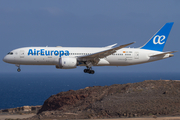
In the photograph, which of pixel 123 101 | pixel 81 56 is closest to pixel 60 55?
pixel 81 56

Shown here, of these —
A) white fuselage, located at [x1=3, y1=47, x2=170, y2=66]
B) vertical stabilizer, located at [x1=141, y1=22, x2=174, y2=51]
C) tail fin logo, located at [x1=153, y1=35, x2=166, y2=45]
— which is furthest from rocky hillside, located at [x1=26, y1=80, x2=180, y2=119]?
tail fin logo, located at [x1=153, y1=35, x2=166, y2=45]

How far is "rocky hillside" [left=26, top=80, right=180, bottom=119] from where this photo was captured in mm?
37438

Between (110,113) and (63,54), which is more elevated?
(63,54)

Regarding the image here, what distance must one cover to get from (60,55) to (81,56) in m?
3.64

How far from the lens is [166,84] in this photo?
151ft

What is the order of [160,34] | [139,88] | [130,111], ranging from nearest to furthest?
[130,111] → [139,88] → [160,34]

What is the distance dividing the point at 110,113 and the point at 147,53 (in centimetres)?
2002

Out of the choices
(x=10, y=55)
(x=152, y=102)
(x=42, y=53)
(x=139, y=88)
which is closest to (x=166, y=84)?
(x=139, y=88)

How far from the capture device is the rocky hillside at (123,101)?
123 ft

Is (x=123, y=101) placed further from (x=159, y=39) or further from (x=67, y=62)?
(x=159, y=39)

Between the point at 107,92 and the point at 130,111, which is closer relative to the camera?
the point at 130,111

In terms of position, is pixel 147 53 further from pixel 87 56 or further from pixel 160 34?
pixel 87 56

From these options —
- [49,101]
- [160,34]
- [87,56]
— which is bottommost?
[49,101]

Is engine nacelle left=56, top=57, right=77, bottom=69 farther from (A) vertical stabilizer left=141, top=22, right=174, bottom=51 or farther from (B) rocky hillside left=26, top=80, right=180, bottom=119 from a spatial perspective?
(A) vertical stabilizer left=141, top=22, right=174, bottom=51
